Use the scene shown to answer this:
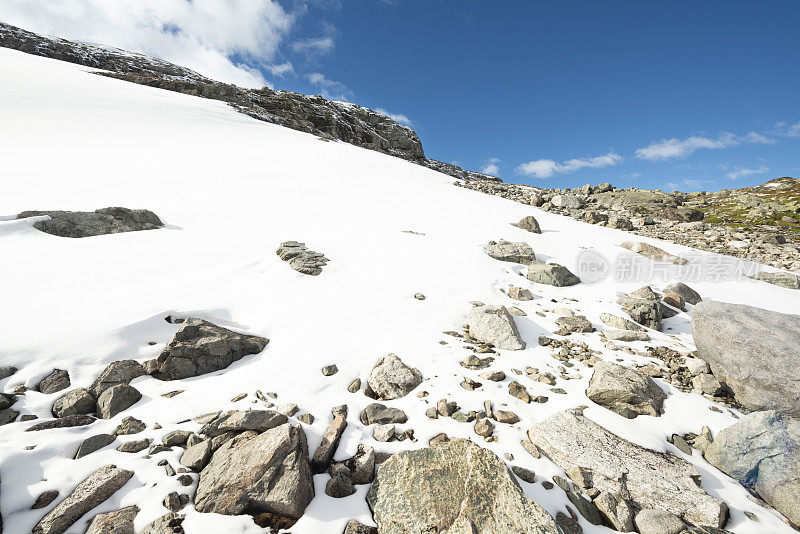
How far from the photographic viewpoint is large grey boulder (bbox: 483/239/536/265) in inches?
504

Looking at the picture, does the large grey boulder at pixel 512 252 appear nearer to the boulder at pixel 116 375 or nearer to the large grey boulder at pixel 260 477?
the large grey boulder at pixel 260 477

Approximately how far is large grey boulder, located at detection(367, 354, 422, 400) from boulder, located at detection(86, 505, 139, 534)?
3.74 metres

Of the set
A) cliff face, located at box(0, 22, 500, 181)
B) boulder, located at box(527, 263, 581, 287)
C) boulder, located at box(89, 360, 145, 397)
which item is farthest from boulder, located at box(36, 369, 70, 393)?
cliff face, located at box(0, 22, 500, 181)

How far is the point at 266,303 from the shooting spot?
27.8 feet

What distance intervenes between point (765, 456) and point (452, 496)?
5.03 meters

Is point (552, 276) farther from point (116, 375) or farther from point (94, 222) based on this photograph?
point (94, 222)

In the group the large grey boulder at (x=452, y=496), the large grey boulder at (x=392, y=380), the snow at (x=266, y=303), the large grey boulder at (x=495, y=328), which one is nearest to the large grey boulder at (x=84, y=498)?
the snow at (x=266, y=303)

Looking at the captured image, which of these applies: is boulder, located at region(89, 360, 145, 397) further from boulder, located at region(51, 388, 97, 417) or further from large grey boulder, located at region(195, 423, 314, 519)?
large grey boulder, located at region(195, 423, 314, 519)

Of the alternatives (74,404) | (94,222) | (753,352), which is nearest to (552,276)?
(753,352)

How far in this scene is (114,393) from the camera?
5074 millimetres

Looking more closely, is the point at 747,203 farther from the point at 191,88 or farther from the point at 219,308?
the point at 191,88

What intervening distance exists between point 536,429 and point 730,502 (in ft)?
8.63

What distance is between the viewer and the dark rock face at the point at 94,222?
33.0ft

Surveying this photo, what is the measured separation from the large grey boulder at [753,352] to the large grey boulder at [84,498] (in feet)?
37.2
